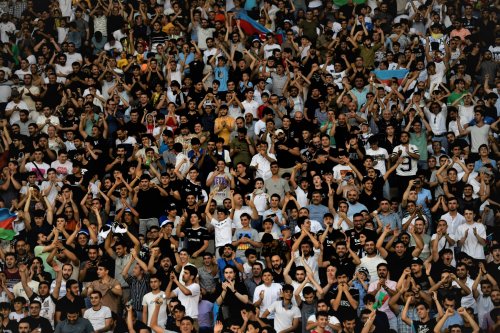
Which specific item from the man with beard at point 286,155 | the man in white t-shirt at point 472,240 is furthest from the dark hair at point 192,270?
the man in white t-shirt at point 472,240

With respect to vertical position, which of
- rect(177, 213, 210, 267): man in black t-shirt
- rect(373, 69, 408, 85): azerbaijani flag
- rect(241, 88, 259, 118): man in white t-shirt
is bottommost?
rect(373, 69, 408, 85): azerbaijani flag

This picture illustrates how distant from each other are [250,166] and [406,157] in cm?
298

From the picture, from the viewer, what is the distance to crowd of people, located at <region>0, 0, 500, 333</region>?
1966cm

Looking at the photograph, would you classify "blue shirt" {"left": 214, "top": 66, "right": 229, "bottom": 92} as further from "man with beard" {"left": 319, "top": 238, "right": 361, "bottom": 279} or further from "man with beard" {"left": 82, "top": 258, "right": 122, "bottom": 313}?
"man with beard" {"left": 82, "top": 258, "right": 122, "bottom": 313}

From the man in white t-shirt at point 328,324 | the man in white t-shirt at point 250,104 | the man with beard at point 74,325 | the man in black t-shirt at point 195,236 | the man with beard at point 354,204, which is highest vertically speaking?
the man in white t-shirt at point 328,324

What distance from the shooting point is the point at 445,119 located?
81.0 ft

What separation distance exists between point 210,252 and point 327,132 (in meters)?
4.21

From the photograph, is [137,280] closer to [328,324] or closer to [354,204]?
[328,324]

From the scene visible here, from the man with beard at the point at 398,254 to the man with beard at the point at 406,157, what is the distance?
2596 millimetres

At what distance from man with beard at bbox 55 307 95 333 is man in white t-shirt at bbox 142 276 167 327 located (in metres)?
1.02

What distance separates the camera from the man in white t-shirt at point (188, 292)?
19625mm

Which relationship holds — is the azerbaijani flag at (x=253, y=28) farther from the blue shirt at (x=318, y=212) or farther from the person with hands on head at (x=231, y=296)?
the person with hands on head at (x=231, y=296)

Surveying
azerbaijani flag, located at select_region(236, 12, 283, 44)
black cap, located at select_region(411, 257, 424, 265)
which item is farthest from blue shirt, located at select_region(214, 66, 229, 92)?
black cap, located at select_region(411, 257, 424, 265)

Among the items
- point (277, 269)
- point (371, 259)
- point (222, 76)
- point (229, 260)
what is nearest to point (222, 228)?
point (229, 260)
